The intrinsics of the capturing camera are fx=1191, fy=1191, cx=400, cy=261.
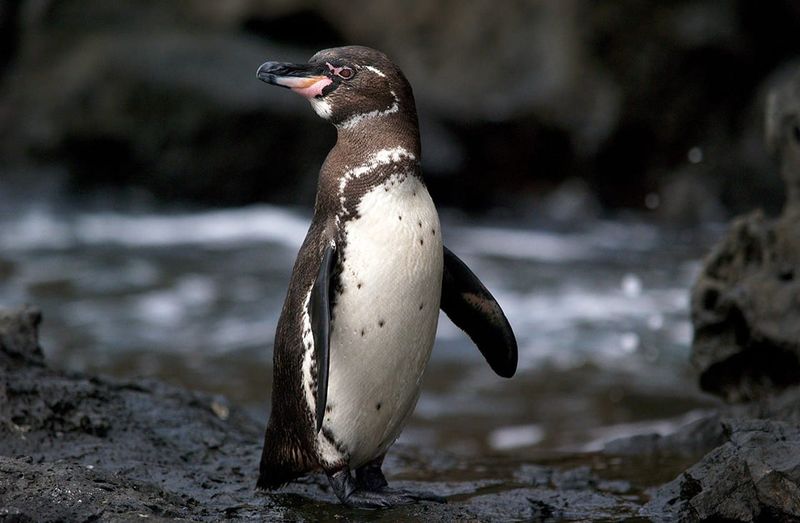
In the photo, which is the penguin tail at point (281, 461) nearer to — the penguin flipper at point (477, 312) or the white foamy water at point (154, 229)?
the penguin flipper at point (477, 312)

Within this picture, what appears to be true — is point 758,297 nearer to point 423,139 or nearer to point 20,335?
point 20,335

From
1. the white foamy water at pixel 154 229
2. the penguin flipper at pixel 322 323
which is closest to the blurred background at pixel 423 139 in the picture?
the white foamy water at pixel 154 229

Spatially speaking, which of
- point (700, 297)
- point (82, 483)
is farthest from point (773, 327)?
point (82, 483)

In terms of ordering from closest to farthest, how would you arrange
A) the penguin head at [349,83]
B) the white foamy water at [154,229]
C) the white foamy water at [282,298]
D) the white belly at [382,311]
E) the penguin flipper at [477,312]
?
the white belly at [382,311], the penguin head at [349,83], the penguin flipper at [477,312], the white foamy water at [282,298], the white foamy water at [154,229]

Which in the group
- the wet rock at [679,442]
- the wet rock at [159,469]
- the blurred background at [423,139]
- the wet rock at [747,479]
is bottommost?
the wet rock at [159,469]

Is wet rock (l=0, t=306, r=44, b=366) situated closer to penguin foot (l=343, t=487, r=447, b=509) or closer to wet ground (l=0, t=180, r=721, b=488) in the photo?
wet ground (l=0, t=180, r=721, b=488)

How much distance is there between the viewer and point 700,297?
5.27 meters

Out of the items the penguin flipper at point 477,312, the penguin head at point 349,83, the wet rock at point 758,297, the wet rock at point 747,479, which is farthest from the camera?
the wet rock at point 758,297

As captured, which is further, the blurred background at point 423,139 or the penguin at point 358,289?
the blurred background at point 423,139

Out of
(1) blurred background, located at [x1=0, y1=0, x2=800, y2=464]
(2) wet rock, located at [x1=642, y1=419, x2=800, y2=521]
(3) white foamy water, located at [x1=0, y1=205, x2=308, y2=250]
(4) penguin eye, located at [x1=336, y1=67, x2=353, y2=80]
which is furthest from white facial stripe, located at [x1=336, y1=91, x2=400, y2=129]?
(3) white foamy water, located at [x1=0, y1=205, x2=308, y2=250]

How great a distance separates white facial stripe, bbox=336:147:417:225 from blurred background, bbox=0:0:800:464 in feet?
23.0

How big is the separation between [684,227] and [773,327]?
31.4 feet

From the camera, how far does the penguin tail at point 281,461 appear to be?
12.7 ft

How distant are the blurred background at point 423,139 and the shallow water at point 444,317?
61 millimetres
